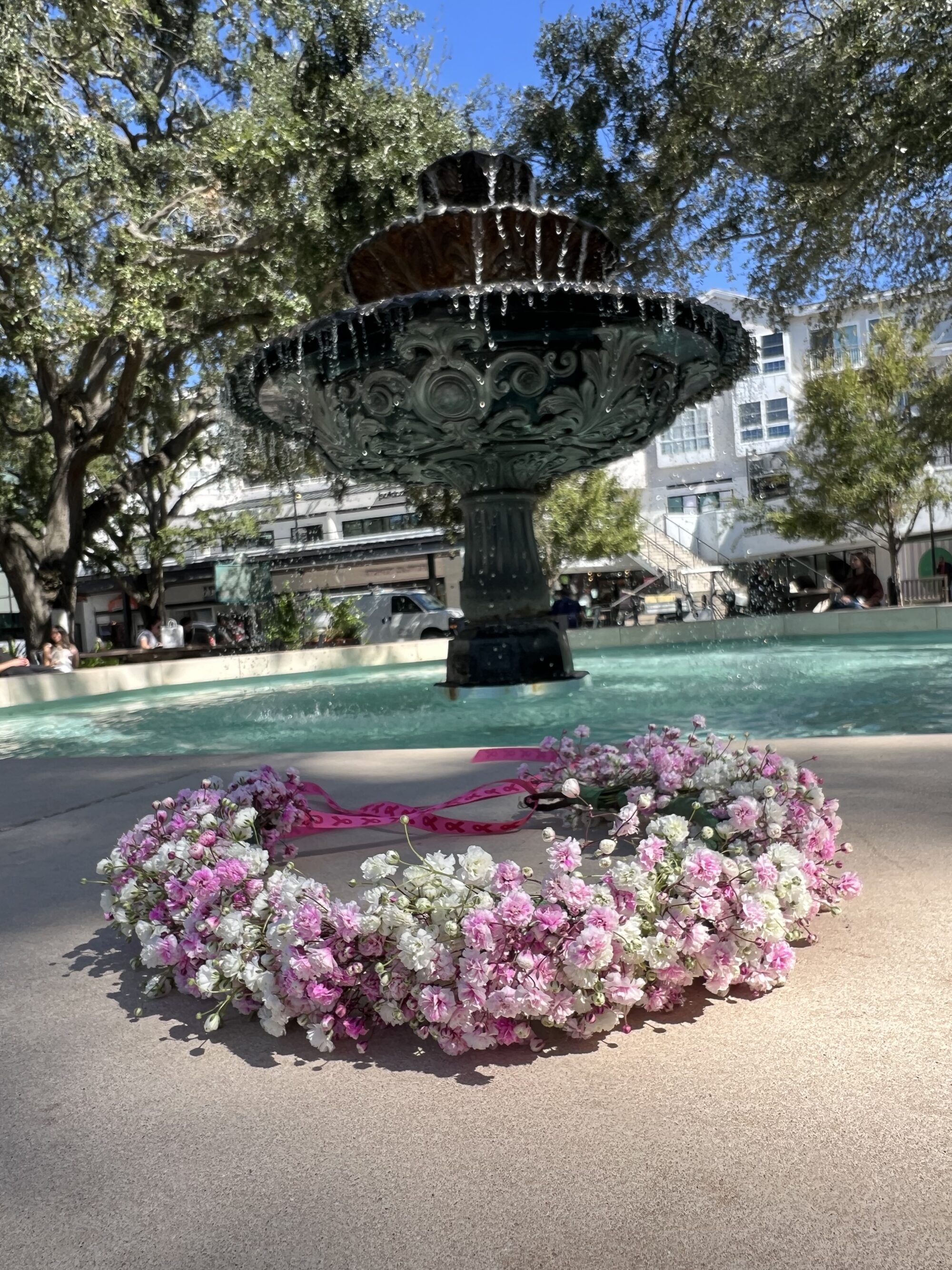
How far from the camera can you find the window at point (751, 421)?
4328cm

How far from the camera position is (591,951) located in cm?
181

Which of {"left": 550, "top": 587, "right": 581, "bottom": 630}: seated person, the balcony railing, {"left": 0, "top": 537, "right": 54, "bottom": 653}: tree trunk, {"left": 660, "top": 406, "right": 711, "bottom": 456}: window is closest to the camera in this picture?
{"left": 0, "top": 537, "right": 54, "bottom": 653}: tree trunk

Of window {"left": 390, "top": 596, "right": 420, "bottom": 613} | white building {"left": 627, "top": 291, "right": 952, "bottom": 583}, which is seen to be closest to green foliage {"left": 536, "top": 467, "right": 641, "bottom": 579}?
white building {"left": 627, "top": 291, "right": 952, "bottom": 583}

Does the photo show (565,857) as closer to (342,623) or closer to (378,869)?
(378,869)

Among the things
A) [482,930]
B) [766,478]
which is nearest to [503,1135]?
[482,930]

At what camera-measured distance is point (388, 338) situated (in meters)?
7.59

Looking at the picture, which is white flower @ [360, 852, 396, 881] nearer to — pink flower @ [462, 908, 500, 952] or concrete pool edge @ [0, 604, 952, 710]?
pink flower @ [462, 908, 500, 952]

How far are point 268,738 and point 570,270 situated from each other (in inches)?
182

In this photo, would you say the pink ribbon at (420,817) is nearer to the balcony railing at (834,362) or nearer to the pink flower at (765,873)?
the pink flower at (765,873)

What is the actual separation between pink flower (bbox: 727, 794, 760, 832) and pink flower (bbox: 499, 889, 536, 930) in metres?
0.74

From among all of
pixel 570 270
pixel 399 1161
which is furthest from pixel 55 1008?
pixel 570 270

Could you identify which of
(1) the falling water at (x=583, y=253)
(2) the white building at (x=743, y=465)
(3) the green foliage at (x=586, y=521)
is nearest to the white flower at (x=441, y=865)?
(1) the falling water at (x=583, y=253)

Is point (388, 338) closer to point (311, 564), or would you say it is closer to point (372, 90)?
point (372, 90)

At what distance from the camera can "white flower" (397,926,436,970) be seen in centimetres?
185
